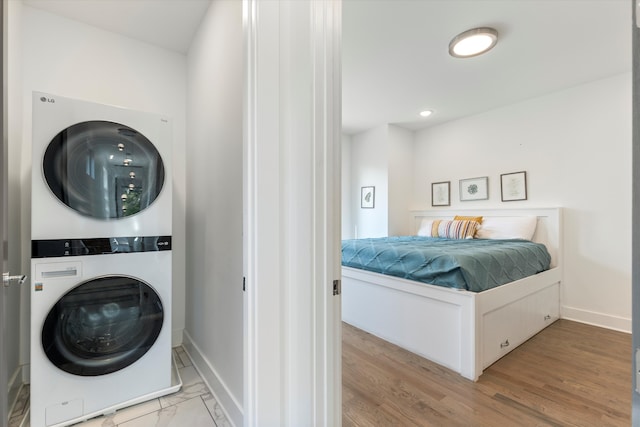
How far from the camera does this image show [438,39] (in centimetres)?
227

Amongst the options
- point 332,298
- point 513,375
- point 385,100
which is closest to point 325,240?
point 332,298

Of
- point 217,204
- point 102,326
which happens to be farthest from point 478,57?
point 102,326

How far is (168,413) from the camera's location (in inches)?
60.0

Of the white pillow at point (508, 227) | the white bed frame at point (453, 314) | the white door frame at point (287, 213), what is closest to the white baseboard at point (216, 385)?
the white door frame at point (287, 213)

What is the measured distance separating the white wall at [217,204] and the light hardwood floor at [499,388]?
2.58 ft

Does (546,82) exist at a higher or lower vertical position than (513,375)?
higher

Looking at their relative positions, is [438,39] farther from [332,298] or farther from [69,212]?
[69,212]

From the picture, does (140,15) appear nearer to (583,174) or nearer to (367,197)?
(367,197)

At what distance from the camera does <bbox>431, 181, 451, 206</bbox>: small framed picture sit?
427 centimetres

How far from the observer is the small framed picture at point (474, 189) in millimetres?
3818

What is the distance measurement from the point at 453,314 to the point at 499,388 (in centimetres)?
49

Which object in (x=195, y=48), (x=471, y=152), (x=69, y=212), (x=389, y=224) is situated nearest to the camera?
(x=69, y=212)

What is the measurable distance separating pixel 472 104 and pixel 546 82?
77 centimetres

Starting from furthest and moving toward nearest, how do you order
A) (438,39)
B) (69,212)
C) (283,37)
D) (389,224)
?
(389,224)
(438,39)
(69,212)
(283,37)
